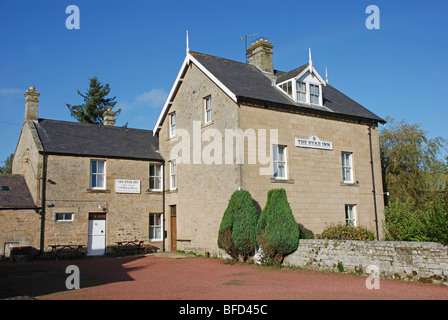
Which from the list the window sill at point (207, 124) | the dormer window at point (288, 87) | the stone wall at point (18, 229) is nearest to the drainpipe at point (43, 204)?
the stone wall at point (18, 229)

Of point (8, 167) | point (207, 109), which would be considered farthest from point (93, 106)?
point (207, 109)

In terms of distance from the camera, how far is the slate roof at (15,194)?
18.7 m

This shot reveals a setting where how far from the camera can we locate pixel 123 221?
2114 cm

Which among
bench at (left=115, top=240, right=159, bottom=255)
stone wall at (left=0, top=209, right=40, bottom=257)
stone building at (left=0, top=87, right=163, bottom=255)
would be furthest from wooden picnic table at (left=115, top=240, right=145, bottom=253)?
stone wall at (left=0, top=209, right=40, bottom=257)

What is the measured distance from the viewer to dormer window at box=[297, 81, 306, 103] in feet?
63.3

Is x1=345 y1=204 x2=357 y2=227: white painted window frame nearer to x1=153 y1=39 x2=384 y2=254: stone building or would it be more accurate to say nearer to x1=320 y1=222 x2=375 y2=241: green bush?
x1=153 y1=39 x2=384 y2=254: stone building

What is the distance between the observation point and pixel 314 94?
19.9 m

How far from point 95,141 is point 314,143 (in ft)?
39.1

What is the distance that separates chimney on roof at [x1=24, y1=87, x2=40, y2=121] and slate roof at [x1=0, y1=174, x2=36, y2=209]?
3339mm

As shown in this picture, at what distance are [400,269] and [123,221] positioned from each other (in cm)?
1441

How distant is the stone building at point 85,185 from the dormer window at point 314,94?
918 cm

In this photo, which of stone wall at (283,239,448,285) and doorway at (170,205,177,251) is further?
doorway at (170,205,177,251)

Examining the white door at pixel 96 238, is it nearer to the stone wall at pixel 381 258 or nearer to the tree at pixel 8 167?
the stone wall at pixel 381 258
